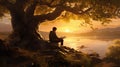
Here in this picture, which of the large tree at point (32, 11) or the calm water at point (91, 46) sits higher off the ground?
the large tree at point (32, 11)

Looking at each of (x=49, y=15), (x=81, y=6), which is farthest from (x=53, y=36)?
(x=81, y=6)

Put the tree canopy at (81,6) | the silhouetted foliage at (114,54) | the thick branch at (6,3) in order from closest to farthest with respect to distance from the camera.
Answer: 1. the tree canopy at (81,6)
2. the silhouetted foliage at (114,54)
3. the thick branch at (6,3)

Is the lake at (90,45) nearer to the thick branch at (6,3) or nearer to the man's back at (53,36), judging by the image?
the man's back at (53,36)

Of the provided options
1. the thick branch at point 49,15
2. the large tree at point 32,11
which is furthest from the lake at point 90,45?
the thick branch at point 49,15

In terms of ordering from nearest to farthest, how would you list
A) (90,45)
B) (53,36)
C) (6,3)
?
(53,36) → (6,3) → (90,45)

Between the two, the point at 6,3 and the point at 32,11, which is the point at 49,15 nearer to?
the point at 32,11

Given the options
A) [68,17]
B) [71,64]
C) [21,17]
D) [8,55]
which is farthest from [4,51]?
[68,17]

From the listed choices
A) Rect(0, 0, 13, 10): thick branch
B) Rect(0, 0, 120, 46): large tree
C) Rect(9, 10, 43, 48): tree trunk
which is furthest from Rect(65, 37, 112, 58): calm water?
Rect(0, 0, 13, 10): thick branch

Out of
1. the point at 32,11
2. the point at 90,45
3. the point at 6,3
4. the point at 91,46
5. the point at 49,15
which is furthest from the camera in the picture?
the point at 90,45

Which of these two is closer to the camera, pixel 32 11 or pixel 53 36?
pixel 53 36

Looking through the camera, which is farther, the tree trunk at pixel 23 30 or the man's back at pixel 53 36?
the tree trunk at pixel 23 30

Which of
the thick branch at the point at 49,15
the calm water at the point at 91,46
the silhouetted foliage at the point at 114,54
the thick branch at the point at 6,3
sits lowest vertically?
the silhouetted foliage at the point at 114,54

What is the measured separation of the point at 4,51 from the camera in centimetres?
2547

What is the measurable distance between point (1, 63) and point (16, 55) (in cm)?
273
